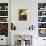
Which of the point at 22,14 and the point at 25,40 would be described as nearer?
the point at 25,40

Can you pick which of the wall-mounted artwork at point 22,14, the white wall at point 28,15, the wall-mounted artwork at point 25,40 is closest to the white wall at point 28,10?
the white wall at point 28,15

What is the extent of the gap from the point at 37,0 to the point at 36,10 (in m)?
0.52

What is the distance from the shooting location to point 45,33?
6.39 m

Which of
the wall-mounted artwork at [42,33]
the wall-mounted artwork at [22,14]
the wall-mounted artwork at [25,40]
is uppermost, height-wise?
the wall-mounted artwork at [22,14]

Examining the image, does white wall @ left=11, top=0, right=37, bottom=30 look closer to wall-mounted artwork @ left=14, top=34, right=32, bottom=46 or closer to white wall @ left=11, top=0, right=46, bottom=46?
white wall @ left=11, top=0, right=46, bottom=46

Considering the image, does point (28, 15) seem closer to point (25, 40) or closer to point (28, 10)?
point (28, 10)

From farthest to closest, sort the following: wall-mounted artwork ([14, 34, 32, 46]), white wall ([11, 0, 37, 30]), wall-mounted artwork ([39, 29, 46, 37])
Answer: wall-mounted artwork ([39, 29, 46, 37]) → white wall ([11, 0, 37, 30]) → wall-mounted artwork ([14, 34, 32, 46])

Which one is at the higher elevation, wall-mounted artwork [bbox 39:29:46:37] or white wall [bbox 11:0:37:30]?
white wall [bbox 11:0:37:30]

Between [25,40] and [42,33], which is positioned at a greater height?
[42,33]

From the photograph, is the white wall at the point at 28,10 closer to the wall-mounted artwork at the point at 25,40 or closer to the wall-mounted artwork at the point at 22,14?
the wall-mounted artwork at the point at 22,14

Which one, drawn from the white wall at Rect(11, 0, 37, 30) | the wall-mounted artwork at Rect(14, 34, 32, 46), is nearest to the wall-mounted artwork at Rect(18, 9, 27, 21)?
the white wall at Rect(11, 0, 37, 30)

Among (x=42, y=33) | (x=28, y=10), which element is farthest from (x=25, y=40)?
(x=28, y=10)

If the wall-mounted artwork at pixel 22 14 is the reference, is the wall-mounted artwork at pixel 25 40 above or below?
below

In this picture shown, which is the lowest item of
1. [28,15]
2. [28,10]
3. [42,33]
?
[42,33]
